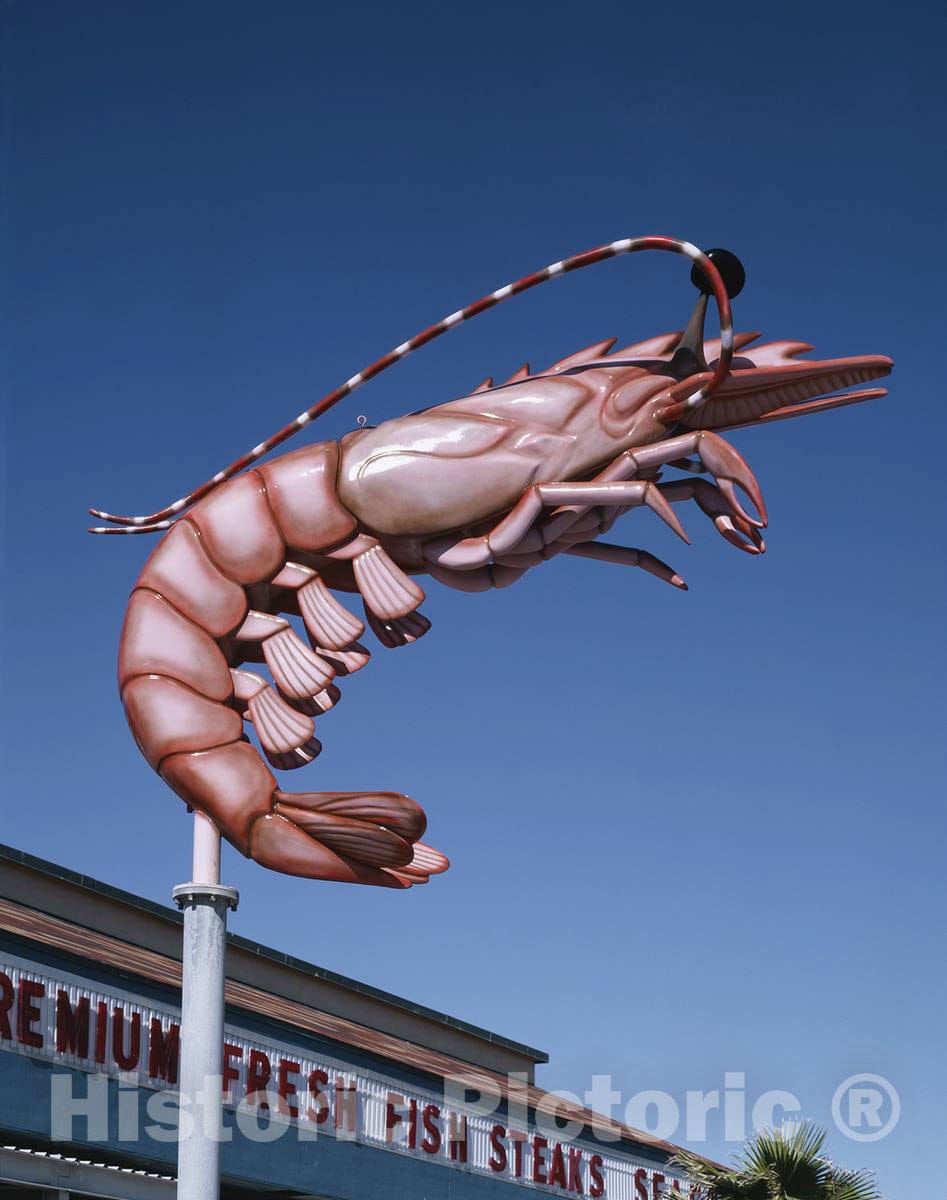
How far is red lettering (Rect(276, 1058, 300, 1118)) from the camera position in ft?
66.1

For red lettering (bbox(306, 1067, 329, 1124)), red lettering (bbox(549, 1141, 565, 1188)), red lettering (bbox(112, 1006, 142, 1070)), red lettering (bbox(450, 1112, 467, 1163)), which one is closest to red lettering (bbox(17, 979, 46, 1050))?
red lettering (bbox(112, 1006, 142, 1070))

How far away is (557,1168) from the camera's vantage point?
82.6ft

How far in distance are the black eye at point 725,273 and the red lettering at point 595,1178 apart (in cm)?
1760

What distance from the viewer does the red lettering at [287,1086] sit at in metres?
20.2

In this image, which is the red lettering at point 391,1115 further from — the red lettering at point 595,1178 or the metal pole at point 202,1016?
the metal pole at point 202,1016

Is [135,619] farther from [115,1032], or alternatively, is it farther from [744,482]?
[115,1032]

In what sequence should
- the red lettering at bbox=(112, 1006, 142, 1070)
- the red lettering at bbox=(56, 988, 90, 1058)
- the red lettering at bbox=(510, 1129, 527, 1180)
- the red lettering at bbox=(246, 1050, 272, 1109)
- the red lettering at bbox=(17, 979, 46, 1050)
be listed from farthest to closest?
Result: the red lettering at bbox=(510, 1129, 527, 1180)
the red lettering at bbox=(246, 1050, 272, 1109)
the red lettering at bbox=(112, 1006, 142, 1070)
the red lettering at bbox=(56, 988, 90, 1058)
the red lettering at bbox=(17, 979, 46, 1050)

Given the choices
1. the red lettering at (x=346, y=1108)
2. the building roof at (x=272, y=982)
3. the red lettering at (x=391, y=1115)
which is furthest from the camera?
the red lettering at (x=391, y=1115)

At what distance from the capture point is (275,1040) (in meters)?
20.2

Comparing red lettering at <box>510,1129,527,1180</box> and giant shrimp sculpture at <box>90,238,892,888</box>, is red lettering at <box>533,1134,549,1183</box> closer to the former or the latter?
red lettering at <box>510,1129,527,1180</box>

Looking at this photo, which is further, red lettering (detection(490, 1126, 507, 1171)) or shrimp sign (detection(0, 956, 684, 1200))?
red lettering (detection(490, 1126, 507, 1171))

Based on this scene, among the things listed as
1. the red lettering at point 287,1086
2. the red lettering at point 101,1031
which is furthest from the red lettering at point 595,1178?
the red lettering at point 101,1031

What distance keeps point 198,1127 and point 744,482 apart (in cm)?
499

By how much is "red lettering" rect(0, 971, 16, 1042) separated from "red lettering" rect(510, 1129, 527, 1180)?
9.62 m
